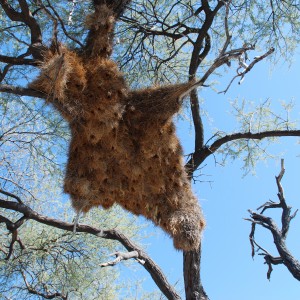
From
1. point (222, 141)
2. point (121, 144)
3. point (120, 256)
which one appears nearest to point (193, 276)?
point (120, 256)

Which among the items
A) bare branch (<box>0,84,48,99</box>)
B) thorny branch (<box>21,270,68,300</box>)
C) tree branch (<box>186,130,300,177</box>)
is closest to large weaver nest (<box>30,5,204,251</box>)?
bare branch (<box>0,84,48,99</box>)

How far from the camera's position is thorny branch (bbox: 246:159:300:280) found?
4.67 meters

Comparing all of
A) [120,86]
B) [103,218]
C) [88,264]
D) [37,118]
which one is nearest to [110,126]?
[120,86]

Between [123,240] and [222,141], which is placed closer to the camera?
[123,240]

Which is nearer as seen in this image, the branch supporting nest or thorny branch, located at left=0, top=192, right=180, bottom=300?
the branch supporting nest


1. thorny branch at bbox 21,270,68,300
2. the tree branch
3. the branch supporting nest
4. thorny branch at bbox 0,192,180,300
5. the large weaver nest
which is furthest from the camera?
thorny branch at bbox 21,270,68,300

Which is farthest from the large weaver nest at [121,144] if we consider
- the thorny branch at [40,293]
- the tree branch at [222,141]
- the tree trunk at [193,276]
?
the thorny branch at [40,293]

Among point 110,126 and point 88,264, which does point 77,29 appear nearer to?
point 110,126

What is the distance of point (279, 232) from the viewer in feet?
16.5

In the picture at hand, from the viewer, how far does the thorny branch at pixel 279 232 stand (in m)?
4.67

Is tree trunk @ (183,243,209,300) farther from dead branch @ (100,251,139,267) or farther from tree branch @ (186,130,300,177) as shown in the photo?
tree branch @ (186,130,300,177)

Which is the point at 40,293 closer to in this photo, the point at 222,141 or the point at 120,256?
the point at 120,256

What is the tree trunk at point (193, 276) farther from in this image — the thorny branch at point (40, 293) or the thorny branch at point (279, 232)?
the thorny branch at point (40, 293)

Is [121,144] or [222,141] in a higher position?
[222,141]
